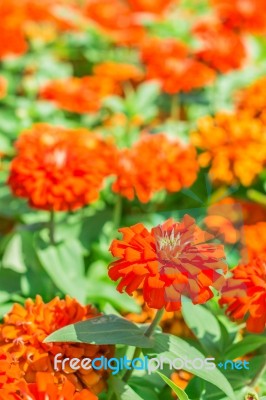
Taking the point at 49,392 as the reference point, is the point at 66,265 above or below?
below

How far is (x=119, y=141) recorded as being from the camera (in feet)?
5.82

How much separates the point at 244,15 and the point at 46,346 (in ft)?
4.71

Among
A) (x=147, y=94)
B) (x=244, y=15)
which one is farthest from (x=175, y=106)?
(x=244, y=15)

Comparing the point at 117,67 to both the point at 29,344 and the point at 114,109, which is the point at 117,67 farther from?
the point at 29,344

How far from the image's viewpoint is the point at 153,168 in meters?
1.39

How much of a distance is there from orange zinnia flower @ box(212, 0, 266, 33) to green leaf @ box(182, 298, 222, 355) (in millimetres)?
1230

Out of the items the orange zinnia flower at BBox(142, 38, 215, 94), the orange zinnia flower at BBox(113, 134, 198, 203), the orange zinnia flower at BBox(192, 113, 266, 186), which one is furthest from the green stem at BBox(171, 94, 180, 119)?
the orange zinnia flower at BBox(113, 134, 198, 203)

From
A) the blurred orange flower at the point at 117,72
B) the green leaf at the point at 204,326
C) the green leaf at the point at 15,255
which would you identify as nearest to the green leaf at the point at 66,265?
the green leaf at the point at 15,255

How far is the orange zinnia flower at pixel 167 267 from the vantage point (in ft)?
2.82

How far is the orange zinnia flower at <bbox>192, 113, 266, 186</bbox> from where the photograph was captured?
61.0 inches

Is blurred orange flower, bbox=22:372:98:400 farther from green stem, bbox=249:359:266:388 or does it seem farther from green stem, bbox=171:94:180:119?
green stem, bbox=171:94:180:119

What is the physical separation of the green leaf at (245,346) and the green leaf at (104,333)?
160 mm

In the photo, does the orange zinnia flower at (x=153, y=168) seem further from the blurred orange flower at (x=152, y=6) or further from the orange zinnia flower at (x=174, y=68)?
the blurred orange flower at (x=152, y=6)

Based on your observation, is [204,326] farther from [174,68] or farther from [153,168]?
[174,68]
